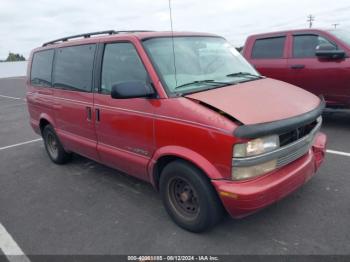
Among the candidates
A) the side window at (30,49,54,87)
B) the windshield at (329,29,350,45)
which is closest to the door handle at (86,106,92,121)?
the side window at (30,49,54,87)

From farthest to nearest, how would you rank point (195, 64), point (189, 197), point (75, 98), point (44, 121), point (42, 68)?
point (44, 121)
point (42, 68)
point (75, 98)
point (195, 64)
point (189, 197)

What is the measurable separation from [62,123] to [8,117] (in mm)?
7184

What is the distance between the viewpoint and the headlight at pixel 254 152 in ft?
8.86

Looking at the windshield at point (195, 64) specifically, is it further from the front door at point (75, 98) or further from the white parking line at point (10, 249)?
the white parking line at point (10, 249)

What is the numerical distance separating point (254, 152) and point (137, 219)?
5.12 ft

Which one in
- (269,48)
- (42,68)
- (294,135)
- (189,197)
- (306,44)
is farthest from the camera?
(269,48)

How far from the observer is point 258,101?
3062 mm

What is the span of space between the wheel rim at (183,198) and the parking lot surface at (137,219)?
0.20 metres

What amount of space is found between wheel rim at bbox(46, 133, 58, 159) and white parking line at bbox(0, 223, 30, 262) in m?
2.07

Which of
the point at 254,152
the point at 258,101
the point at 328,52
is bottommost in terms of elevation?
the point at 254,152

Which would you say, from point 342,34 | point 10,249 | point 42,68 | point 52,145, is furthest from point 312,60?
point 10,249

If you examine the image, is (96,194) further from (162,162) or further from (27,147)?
(27,147)

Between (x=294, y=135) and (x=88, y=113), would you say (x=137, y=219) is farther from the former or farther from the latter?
(x=294, y=135)

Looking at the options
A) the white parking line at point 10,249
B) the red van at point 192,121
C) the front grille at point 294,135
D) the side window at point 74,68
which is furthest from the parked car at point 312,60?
the white parking line at point 10,249
